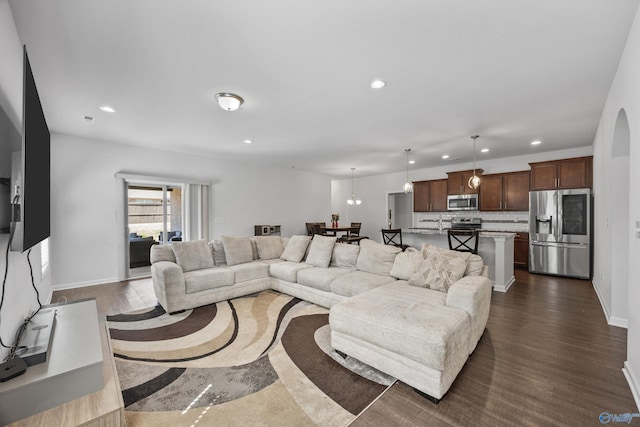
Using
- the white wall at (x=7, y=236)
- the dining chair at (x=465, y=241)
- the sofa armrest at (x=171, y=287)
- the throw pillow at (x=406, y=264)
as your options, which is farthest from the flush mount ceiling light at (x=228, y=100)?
the dining chair at (x=465, y=241)

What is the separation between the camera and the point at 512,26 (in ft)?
6.45

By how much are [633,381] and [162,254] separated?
4.92 metres

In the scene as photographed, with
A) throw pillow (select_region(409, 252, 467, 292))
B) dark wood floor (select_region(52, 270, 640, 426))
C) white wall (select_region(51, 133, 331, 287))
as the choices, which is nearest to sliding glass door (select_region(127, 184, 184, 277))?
white wall (select_region(51, 133, 331, 287))

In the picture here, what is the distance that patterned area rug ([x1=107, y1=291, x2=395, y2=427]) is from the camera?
1698 millimetres

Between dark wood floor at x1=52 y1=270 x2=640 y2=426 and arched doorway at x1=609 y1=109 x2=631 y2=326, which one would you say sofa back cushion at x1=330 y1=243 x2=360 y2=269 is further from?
arched doorway at x1=609 y1=109 x2=631 y2=326

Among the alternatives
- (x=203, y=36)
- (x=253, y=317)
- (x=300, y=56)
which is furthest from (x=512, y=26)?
(x=253, y=317)

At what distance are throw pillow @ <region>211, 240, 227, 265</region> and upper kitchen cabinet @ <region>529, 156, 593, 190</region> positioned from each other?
6.43 metres

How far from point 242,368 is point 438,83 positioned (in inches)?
130

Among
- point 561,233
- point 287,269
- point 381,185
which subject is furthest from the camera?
point 381,185

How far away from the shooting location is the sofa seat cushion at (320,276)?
3554 millimetres

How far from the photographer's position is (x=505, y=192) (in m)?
6.38

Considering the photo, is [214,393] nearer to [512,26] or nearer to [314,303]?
[314,303]

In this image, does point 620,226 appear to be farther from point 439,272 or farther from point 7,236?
point 7,236

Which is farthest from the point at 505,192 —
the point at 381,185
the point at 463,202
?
the point at 381,185
